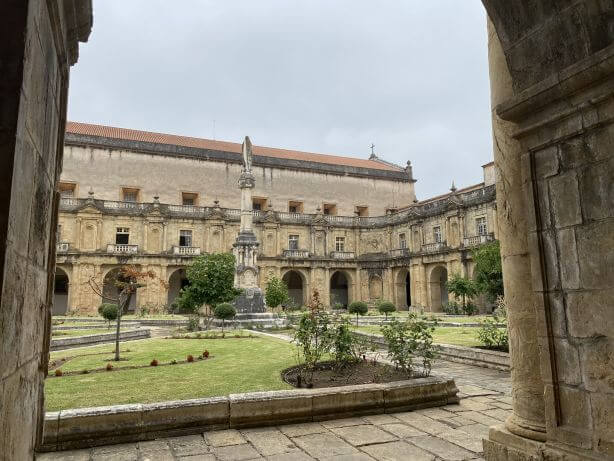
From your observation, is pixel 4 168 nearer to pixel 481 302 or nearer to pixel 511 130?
pixel 511 130

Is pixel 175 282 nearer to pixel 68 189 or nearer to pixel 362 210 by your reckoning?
pixel 68 189

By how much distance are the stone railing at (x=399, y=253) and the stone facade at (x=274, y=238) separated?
0.29ft

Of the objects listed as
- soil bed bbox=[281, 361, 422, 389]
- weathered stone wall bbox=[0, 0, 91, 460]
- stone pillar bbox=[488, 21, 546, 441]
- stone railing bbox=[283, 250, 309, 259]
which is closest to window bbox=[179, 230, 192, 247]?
stone railing bbox=[283, 250, 309, 259]

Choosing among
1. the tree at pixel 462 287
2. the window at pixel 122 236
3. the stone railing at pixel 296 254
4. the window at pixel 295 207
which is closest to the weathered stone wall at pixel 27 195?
the tree at pixel 462 287

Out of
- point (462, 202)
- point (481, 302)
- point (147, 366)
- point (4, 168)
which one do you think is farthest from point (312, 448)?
point (462, 202)

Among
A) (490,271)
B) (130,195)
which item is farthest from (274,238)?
Result: (490,271)

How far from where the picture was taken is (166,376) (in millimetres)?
6797

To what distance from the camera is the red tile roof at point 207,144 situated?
114 ft

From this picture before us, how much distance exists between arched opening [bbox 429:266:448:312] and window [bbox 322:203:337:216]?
11.3 metres

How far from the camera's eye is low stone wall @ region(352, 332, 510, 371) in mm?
7883

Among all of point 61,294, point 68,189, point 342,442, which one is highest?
point 68,189

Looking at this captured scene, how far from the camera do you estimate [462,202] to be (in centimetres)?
2903

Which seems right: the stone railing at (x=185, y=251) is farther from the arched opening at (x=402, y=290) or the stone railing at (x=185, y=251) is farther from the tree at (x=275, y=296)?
the arched opening at (x=402, y=290)

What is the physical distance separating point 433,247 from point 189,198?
19.2m
